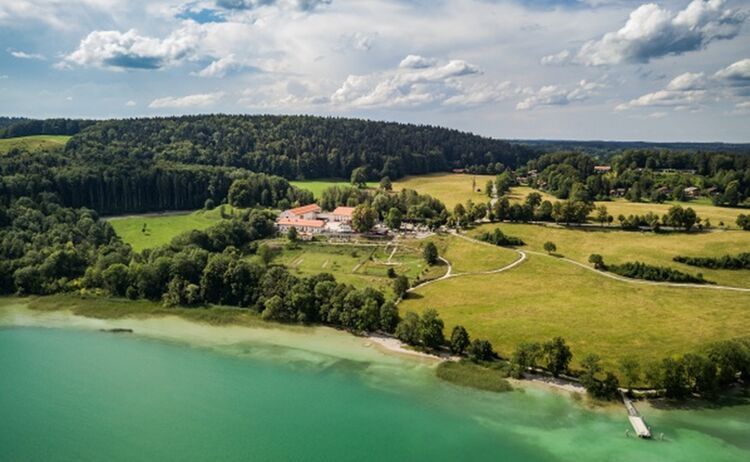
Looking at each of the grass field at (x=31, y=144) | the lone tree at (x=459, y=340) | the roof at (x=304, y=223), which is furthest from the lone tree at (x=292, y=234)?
the grass field at (x=31, y=144)

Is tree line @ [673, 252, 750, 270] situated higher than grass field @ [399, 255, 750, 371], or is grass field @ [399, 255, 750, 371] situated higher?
tree line @ [673, 252, 750, 270]

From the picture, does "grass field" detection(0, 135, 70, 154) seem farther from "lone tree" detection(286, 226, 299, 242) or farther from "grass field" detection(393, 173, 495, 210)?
"grass field" detection(393, 173, 495, 210)

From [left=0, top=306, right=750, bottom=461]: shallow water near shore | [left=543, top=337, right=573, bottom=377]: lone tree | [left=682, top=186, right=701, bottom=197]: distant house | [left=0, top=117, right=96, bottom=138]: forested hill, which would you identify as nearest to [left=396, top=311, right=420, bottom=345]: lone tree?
[left=0, top=306, right=750, bottom=461]: shallow water near shore

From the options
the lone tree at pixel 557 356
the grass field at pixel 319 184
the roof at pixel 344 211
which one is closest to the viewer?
the lone tree at pixel 557 356

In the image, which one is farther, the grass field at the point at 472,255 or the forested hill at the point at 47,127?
the forested hill at the point at 47,127

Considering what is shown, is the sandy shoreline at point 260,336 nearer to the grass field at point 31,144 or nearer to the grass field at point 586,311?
the grass field at point 586,311

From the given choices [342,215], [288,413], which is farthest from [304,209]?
[288,413]

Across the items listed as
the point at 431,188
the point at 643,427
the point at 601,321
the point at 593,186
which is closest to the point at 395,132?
the point at 431,188

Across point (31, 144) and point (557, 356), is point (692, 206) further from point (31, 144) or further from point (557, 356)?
point (31, 144)
